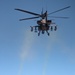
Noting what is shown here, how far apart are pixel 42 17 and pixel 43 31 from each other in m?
3.70

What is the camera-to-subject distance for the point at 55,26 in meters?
57.1

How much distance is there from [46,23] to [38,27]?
211cm

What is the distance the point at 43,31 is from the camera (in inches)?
2267

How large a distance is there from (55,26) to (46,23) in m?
2.52

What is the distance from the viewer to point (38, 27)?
58562mm

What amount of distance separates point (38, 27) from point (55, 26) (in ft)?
13.7

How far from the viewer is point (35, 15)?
190ft

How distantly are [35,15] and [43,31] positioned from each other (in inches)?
164

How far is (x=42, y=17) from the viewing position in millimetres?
59094

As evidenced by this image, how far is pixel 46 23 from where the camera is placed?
58375 mm

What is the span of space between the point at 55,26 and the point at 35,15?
533 centimetres

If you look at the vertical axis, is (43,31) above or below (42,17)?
below

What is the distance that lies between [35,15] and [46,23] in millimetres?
3222

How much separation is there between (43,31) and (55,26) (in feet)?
9.90
